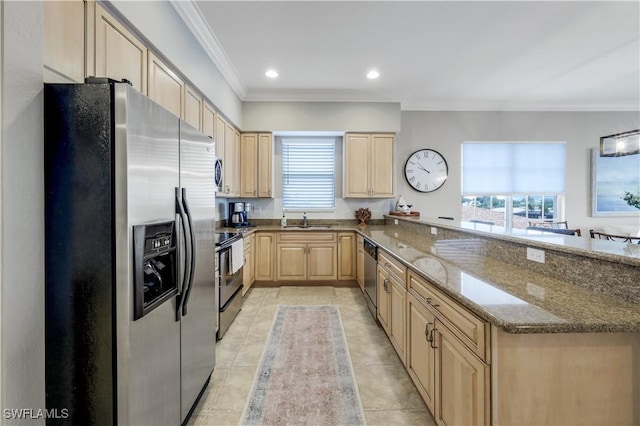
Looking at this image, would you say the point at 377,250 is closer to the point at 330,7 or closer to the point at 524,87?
the point at 330,7

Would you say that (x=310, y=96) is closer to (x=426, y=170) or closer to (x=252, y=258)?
(x=426, y=170)

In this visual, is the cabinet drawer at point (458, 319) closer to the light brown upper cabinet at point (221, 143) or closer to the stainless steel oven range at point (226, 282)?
the stainless steel oven range at point (226, 282)

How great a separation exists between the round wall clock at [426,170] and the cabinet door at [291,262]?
92.0 inches

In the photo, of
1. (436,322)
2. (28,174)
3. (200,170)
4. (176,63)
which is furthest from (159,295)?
(176,63)

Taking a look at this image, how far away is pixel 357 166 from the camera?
4.65m

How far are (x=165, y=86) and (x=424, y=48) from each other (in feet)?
8.95

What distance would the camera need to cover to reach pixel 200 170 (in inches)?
70.6

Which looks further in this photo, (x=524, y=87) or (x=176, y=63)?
(x=524, y=87)

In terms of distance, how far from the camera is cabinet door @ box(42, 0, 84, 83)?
1.19 m

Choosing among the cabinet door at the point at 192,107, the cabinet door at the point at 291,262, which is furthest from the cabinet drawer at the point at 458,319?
the cabinet door at the point at 291,262

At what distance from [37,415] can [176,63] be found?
92.7 inches

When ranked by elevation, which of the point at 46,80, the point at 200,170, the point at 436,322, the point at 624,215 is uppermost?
the point at 46,80

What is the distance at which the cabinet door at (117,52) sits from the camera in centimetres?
149

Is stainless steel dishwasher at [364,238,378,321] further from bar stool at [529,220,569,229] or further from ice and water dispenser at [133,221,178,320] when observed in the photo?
bar stool at [529,220,569,229]
